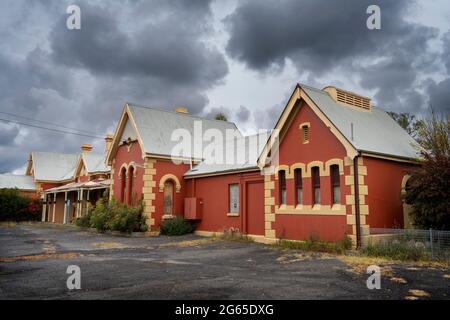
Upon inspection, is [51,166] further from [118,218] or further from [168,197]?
[168,197]

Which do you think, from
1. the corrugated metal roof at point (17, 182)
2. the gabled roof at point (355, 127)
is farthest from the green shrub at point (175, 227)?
the corrugated metal roof at point (17, 182)

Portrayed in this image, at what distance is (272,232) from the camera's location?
15.7m

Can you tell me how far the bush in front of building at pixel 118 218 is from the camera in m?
20.6

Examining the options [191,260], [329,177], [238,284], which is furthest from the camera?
A: [329,177]

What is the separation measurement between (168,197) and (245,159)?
5.41 m

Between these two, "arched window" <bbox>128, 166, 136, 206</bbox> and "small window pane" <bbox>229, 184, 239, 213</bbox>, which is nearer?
"small window pane" <bbox>229, 184, 239, 213</bbox>

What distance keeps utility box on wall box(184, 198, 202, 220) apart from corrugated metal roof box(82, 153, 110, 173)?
13294 millimetres

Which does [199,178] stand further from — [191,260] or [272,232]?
[191,260]

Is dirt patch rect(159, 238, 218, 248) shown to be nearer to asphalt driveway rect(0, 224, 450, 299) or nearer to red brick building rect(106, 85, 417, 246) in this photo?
red brick building rect(106, 85, 417, 246)

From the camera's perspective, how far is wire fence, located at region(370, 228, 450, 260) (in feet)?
35.2

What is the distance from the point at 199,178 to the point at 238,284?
45.8ft

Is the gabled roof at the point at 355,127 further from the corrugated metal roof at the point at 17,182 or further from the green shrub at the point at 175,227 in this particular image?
the corrugated metal roof at the point at 17,182

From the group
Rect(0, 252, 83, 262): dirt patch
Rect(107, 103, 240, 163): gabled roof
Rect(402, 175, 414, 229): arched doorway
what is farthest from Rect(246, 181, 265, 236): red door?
Rect(0, 252, 83, 262): dirt patch
